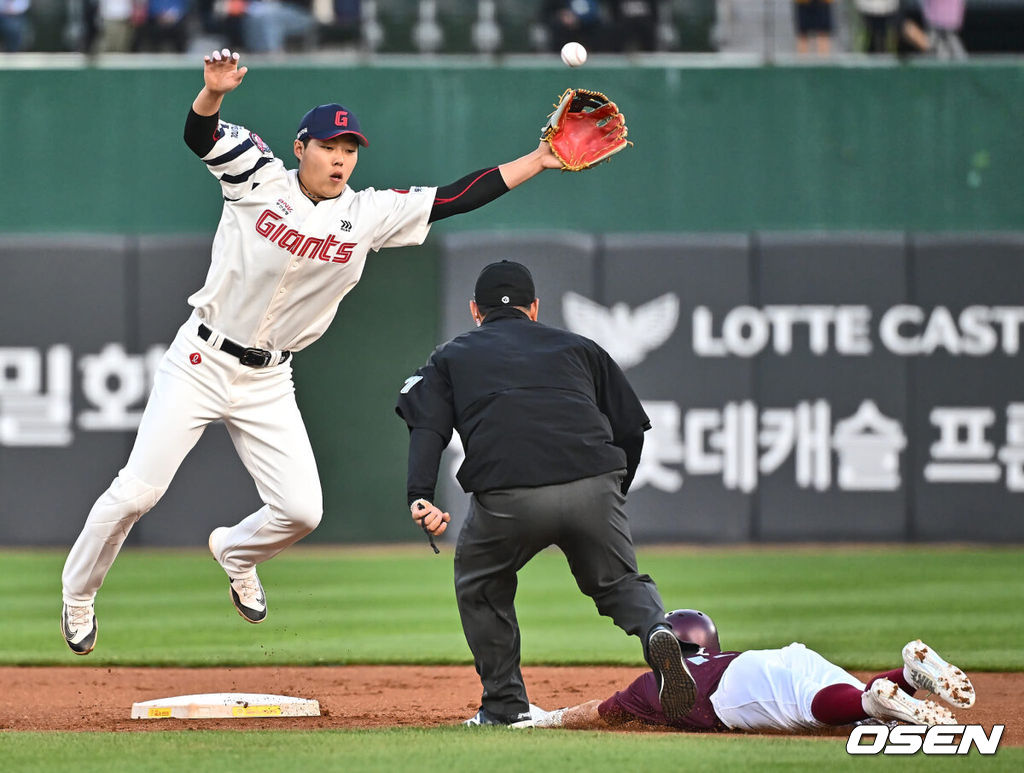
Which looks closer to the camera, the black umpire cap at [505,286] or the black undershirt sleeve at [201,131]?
the black umpire cap at [505,286]

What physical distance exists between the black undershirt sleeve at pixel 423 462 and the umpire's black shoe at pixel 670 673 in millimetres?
855

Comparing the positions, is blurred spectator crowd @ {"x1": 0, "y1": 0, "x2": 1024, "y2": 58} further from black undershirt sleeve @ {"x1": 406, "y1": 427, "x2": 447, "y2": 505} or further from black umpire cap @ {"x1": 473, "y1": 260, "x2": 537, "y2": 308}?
black undershirt sleeve @ {"x1": 406, "y1": 427, "x2": 447, "y2": 505}

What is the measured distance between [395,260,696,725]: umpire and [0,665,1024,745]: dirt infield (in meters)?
0.71

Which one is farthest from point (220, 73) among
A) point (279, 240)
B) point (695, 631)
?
point (695, 631)

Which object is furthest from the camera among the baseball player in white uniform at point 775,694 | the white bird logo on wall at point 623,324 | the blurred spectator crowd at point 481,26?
the blurred spectator crowd at point 481,26

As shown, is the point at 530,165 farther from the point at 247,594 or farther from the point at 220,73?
the point at 247,594

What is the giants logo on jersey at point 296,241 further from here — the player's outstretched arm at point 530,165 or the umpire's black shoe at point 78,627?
the umpire's black shoe at point 78,627

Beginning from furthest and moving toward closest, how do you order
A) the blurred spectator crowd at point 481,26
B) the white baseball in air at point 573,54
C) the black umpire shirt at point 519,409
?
the blurred spectator crowd at point 481,26 < the white baseball in air at point 573,54 < the black umpire shirt at point 519,409

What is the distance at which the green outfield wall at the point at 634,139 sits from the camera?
13188 millimetres

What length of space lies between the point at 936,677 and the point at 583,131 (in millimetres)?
2377

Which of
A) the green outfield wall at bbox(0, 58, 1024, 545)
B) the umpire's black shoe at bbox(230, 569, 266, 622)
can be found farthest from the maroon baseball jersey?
the green outfield wall at bbox(0, 58, 1024, 545)

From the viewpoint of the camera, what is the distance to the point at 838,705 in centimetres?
471

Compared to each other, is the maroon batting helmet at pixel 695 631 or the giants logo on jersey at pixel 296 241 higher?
the giants logo on jersey at pixel 296 241

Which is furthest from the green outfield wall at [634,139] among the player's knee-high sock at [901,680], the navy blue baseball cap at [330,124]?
the player's knee-high sock at [901,680]
